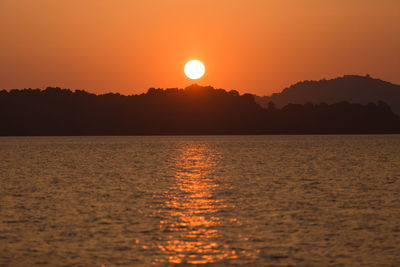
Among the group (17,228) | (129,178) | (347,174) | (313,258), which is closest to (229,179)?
(129,178)

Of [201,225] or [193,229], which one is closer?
[193,229]

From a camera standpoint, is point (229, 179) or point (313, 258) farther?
point (229, 179)

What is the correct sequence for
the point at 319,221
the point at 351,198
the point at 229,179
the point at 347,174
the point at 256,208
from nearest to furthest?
the point at 319,221, the point at 256,208, the point at 351,198, the point at 229,179, the point at 347,174

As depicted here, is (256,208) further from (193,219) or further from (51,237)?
(51,237)

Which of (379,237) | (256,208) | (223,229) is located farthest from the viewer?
(256,208)

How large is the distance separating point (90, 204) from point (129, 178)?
31.5m

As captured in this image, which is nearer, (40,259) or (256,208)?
(40,259)

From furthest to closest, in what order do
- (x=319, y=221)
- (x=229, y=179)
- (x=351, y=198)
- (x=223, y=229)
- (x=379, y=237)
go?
(x=229, y=179) → (x=351, y=198) → (x=319, y=221) → (x=223, y=229) → (x=379, y=237)

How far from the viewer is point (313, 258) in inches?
1072

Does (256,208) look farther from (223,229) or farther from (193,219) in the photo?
(223,229)

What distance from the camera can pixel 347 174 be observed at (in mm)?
84750

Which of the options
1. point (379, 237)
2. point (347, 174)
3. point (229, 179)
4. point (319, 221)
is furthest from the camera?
point (347, 174)

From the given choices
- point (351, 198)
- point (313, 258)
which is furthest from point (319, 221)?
point (351, 198)

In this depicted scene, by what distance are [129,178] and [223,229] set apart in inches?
1804
